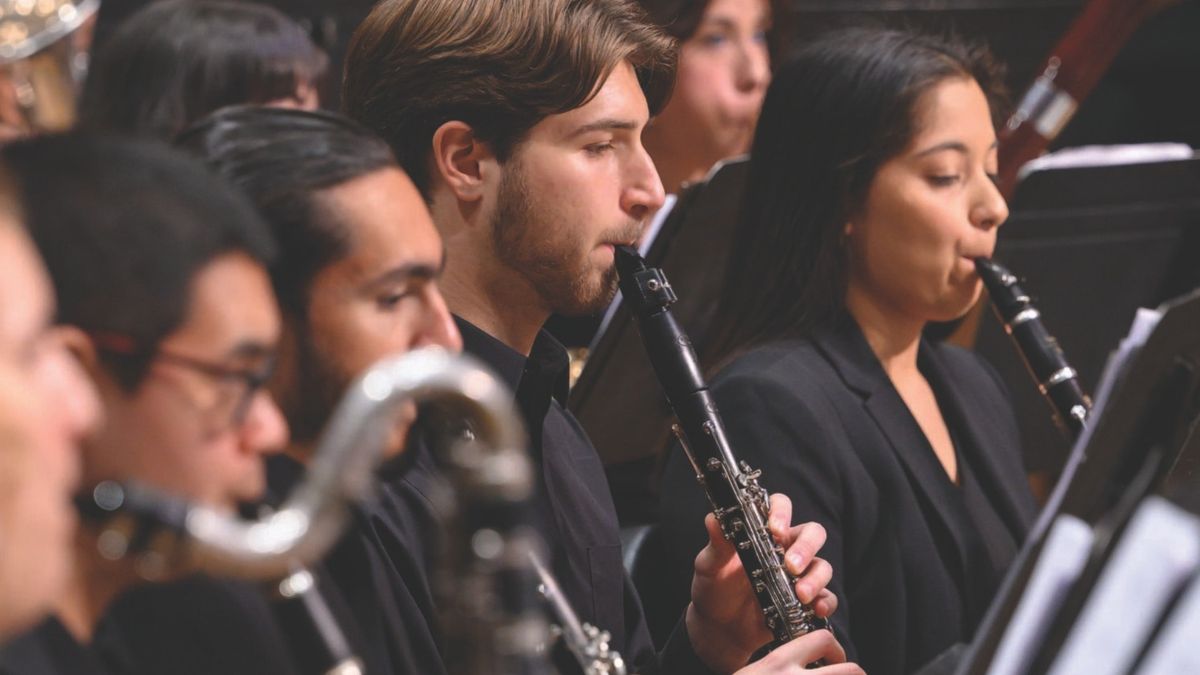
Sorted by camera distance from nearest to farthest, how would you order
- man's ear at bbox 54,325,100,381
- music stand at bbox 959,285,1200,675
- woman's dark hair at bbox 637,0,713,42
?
man's ear at bbox 54,325,100,381
music stand at bbox 959,285,1200,675
woman's dark hair at bbox 637,0,713,42

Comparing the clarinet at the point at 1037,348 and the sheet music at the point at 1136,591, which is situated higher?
the clarinet at the point at 1037,348

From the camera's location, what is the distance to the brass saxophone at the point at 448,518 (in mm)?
835

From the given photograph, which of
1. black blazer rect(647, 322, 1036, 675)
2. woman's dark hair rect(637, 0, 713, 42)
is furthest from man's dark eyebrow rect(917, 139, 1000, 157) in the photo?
woman's dark hair rect(637, 0, 713, 42)

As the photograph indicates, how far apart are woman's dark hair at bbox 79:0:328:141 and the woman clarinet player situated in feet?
2.56

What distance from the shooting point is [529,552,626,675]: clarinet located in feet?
4.12

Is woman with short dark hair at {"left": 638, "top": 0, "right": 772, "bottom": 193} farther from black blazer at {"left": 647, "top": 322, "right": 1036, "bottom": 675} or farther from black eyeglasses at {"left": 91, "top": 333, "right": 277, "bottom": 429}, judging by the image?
black eyeglasses at {"left": 91, "top": 333, "right": 277, "bottom": 429}

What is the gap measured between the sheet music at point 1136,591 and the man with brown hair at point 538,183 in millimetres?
742

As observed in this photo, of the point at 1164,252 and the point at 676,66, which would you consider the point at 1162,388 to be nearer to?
the point at 676,66


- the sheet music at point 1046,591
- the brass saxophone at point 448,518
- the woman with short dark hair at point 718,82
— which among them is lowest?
the brass saxophone at point 448,518

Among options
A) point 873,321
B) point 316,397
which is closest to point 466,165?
point 316,397

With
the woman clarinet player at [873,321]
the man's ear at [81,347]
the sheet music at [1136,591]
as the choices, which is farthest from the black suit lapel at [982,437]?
the man's ear at [81,347]

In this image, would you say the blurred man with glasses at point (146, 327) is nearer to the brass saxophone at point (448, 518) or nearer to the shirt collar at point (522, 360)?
the brass saxophone at point (448, 518)

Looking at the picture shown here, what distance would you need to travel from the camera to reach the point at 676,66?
71.5 inches

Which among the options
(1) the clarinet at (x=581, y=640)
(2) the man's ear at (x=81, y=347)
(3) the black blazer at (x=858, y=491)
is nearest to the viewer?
(2) the man's ear at (x=81, y=347)
